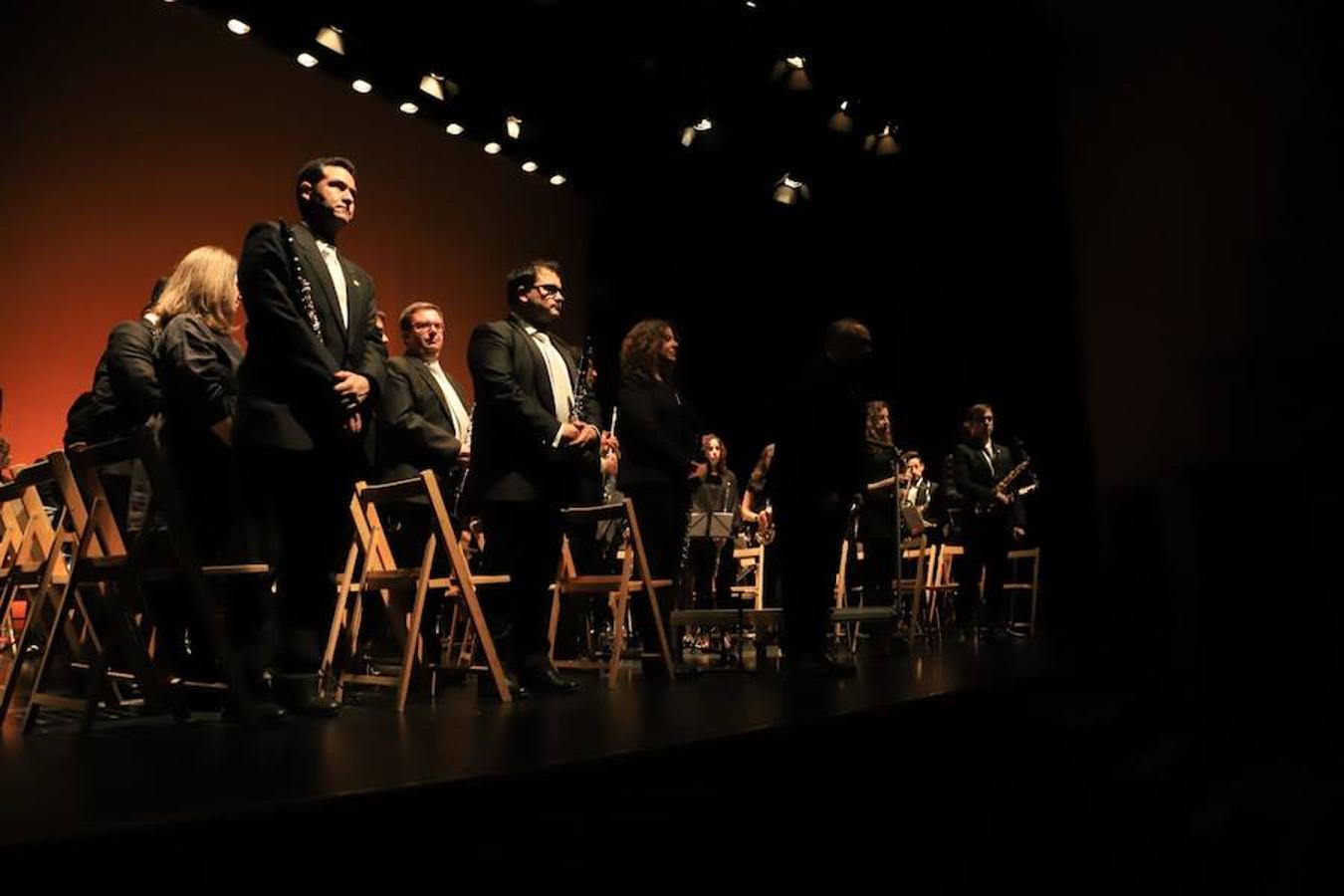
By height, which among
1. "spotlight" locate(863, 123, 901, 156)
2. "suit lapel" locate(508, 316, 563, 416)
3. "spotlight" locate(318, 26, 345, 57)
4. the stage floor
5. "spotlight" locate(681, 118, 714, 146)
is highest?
"spotlight" locate(863, 123, 901, 156)

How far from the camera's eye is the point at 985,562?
756cm

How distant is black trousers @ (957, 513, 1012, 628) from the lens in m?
7.36

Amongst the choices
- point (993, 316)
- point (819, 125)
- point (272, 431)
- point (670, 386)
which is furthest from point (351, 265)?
point (993, 316)

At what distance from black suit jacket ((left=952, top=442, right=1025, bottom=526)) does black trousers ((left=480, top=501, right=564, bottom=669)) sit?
4.00 meters

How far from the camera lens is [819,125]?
27.1 ft

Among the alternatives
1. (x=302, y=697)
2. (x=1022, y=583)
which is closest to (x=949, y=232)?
(x=1022, y=583)

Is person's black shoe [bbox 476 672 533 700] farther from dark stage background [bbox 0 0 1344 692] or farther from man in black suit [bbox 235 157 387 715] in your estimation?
dark stage background [bbox 0 0 1344 692]

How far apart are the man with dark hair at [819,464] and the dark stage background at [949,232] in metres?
1.49

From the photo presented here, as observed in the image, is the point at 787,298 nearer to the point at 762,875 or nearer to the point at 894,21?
the point at 894,21

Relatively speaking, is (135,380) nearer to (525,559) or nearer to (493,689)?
(525,559)

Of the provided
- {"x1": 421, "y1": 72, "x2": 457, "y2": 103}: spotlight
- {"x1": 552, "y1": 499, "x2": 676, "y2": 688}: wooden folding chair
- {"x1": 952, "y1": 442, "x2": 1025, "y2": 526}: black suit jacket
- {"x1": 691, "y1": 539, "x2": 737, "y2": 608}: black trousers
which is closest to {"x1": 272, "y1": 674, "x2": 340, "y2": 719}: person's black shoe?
{"x1": 552, "y1": 499, "x2": 676, "y2": 688}: wooden folding chair

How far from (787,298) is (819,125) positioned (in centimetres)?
227

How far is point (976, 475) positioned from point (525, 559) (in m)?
4.32

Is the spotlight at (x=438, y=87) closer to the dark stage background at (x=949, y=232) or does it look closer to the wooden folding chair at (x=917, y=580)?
the dark stage background at (x=949, y=232)
